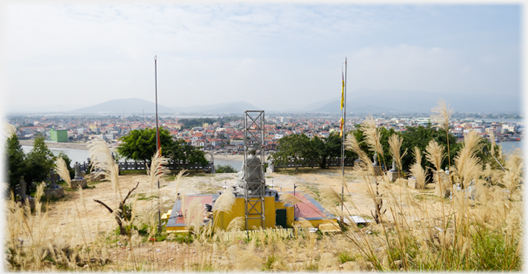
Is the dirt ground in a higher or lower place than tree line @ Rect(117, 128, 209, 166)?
lower

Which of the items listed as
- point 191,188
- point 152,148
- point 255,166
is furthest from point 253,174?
point 152,148

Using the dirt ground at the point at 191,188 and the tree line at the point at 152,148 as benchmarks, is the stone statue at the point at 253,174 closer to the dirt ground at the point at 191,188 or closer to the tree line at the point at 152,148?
the dirt ground at the point at 191,188

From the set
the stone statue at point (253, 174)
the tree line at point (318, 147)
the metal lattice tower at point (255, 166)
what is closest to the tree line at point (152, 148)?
the tree line at point (318, 147)

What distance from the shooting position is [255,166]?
30.2ft

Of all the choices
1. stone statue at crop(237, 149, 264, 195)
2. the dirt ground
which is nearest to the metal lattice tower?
stone statue at crop(237, 149, 264, 195)

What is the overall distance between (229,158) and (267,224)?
3325 centimetres

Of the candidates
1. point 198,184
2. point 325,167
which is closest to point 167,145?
point 198,184

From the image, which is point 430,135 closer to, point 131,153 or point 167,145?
point 167,145

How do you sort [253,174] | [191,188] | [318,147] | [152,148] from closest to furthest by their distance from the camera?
1. [253,174]
2. [191,188]
3. [152,148]
4. [318,147]

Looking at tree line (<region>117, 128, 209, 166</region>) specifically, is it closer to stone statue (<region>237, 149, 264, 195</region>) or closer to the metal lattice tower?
stone statue (<region>237, 149, 264, 195</region>)

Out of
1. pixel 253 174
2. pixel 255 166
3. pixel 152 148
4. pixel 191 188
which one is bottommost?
pixel 191 188

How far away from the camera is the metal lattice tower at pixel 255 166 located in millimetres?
8664

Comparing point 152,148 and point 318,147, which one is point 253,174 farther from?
point 152,148

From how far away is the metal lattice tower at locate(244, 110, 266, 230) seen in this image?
8664mm
